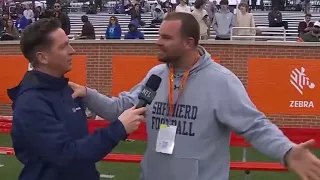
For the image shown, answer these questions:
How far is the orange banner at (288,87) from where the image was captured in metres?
11.0

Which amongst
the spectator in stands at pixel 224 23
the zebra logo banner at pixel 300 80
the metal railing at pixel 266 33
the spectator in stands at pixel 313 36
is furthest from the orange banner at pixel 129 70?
the spectator in stands at pixel 313 36

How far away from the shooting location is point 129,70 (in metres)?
11.7

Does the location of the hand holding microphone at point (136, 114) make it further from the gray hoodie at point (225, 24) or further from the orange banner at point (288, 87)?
the gray hoodie at point (225, 24)

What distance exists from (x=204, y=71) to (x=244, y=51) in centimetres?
887

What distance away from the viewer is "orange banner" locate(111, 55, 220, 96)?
458 inches

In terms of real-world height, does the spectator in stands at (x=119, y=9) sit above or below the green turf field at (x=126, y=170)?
above

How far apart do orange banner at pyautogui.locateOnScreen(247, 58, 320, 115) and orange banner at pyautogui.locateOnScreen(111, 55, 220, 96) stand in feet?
6.89

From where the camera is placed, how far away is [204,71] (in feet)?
11.1

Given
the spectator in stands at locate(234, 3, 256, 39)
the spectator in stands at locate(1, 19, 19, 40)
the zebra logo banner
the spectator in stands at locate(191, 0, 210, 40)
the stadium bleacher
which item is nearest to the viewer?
the zebra logo banner

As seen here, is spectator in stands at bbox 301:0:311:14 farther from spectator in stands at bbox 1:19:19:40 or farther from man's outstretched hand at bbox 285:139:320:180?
man's outstretched hand at bbox 285:139:320:180

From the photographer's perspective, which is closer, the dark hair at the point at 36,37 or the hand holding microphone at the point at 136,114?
→ the hand holding microphone at the point at 136,114

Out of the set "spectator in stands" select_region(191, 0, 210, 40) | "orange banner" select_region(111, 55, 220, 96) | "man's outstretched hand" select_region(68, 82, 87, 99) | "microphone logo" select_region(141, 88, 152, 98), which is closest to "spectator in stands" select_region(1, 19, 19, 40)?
"orange banner" select_region(111, 55, 220, 96)

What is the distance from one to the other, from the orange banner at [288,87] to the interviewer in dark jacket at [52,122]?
27.1 feet

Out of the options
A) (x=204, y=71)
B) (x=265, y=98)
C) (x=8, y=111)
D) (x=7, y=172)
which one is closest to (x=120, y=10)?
(x=8, y=111)
